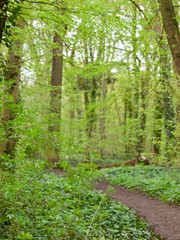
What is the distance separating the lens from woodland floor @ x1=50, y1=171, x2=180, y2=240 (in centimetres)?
651

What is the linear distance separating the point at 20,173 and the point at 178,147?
492cm

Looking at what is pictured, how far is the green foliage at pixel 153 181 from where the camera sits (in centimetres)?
950

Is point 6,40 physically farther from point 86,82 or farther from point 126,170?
point 86,82

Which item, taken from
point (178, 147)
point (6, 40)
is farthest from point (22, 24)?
point (178, 147)

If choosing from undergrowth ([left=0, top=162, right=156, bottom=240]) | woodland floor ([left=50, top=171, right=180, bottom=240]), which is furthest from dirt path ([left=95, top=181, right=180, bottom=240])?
undergrowth ([left=0, top=162, right=156, bottom=240])

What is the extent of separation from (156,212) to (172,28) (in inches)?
201

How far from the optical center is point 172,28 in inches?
285

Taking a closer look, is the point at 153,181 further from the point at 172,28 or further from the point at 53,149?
the point at 53,149

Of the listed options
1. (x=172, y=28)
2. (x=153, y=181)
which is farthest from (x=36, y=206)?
(x=153, y=181)

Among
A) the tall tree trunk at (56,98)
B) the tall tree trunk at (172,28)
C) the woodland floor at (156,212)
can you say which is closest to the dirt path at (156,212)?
the woodland floor at (156,212)

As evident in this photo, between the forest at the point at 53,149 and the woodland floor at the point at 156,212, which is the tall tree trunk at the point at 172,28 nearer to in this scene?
the forest at the point at 53,149

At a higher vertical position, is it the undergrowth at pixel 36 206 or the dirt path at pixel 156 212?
the undergrowth at pixel 36 206

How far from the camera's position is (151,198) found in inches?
398

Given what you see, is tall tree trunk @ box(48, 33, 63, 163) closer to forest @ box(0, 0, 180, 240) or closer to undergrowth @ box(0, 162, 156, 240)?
forest @ box(0, 0, 180, 240)
